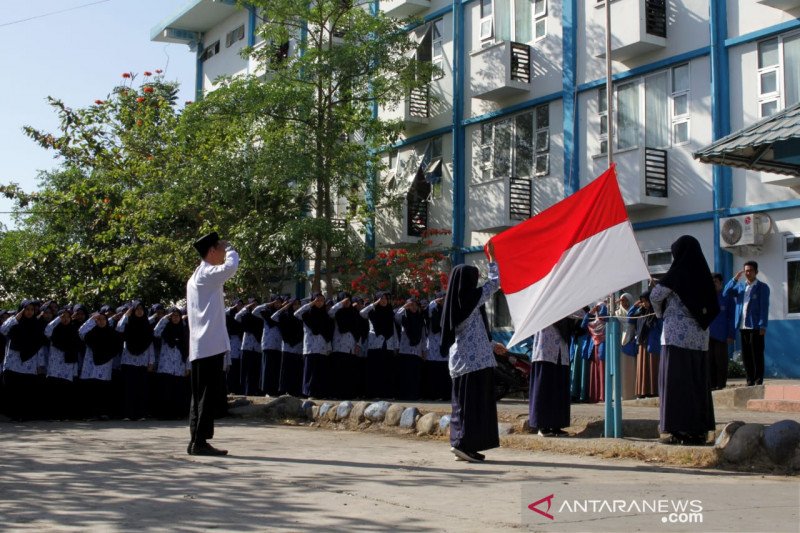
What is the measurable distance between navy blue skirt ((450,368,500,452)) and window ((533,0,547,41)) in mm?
14348

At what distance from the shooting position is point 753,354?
1329cm

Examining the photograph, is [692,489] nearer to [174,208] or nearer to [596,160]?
[596,160]

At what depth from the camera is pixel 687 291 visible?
8547 millimetres

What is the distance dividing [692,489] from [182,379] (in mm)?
9464

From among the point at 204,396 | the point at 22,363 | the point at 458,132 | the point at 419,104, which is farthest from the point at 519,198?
the point at 204,396

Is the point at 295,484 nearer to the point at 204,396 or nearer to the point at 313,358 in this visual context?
the point at 204,396

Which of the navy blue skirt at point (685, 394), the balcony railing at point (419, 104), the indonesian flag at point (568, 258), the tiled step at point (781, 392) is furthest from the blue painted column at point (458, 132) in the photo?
the navy blue skirt at point (685, 394)

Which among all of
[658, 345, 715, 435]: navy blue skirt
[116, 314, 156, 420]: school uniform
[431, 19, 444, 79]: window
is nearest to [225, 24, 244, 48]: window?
[431, 19, 444, 79]: window

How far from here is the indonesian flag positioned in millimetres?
8484

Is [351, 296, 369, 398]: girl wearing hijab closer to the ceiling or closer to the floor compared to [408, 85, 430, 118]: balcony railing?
closer to the floor

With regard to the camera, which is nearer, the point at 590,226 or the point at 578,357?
the point at 590,226

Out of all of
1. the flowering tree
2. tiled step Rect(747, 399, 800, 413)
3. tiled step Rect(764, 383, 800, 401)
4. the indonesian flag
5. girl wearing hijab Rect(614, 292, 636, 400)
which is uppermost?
the flowering tree

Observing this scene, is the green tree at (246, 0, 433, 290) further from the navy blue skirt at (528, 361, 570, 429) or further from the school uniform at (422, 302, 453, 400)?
the navy blue skirt at (528, 361, 570, 429)

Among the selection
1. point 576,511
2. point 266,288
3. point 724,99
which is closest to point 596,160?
point 724,99
